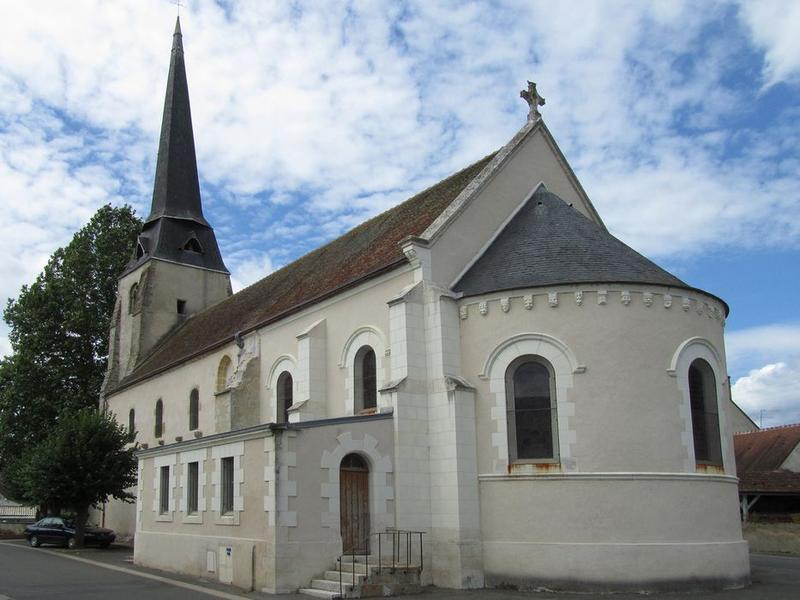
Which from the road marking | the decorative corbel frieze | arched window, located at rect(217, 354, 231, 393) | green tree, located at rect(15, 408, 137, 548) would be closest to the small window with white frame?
the road marking

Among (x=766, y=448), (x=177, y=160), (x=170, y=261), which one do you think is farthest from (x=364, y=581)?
(x=177, y=160)

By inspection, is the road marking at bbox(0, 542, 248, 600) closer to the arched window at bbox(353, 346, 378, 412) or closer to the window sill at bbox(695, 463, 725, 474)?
the arched window at bbox(353, 346, 378, 412)

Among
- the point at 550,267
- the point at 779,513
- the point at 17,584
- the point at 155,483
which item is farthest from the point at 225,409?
the point at 779,513

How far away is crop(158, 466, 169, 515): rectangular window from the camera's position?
2056cm

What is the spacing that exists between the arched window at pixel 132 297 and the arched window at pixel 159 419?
8.23 metres

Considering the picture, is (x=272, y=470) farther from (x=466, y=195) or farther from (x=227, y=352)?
(x=227, y=352)

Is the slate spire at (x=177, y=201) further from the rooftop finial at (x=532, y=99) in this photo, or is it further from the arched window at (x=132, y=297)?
the rooftop finial at (x=532, y=99)

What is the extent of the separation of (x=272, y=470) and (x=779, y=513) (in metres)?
25.4

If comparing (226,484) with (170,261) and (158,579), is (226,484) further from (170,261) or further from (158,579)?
(170,261)

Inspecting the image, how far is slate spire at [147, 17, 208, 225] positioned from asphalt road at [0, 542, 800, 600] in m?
20.6

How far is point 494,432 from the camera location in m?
16.5

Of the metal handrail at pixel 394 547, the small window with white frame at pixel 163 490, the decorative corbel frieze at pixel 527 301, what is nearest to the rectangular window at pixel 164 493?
the small window with white frame at pixel 163 490

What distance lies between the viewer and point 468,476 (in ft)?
53.6

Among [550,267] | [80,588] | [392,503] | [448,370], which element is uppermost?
[550,267]
